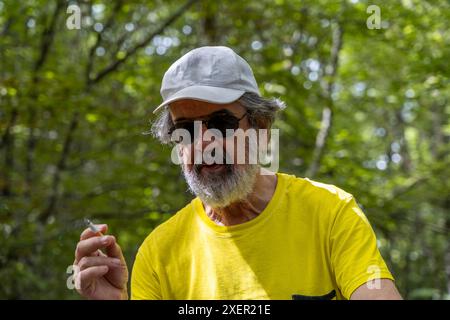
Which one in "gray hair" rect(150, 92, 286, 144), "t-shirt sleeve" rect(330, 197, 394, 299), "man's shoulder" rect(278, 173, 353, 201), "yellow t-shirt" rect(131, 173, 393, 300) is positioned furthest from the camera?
"gray hair" rect(150, 92, 286, 144)

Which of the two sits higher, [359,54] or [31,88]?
[359,54]

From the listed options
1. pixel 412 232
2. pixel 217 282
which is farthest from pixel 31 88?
pixel 412 232

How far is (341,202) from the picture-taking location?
2215 mm

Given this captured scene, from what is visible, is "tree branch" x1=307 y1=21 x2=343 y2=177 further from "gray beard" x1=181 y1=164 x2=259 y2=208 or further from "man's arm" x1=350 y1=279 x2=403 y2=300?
"man's arm" x1=350 y1=279 x2=403 y2=300

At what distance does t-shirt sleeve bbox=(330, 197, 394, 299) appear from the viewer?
197cm

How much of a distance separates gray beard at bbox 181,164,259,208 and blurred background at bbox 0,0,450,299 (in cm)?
301

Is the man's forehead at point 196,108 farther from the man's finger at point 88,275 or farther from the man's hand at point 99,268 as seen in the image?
the man's finger at point 88,275

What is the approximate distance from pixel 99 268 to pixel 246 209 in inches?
30.1

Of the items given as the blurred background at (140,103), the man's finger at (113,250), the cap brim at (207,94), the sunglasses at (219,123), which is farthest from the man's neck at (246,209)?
the blurred background at (140,103)

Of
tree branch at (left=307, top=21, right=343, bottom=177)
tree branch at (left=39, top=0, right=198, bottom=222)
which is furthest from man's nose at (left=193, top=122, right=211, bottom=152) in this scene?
tree branch at (left=39, top=0, right=198, bottom=222)

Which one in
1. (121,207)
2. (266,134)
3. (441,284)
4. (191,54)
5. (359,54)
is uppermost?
(359,54)

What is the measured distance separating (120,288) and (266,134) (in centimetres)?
107
